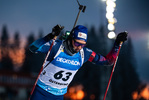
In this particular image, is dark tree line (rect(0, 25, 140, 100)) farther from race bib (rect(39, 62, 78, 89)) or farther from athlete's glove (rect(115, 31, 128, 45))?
race bib (rect(39, 62, 78, 89))

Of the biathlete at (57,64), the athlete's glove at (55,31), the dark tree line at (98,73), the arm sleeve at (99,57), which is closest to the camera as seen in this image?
the athlete's glove at (55,31)

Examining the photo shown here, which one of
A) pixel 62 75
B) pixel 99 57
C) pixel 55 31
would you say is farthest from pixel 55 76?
pixel 99 57

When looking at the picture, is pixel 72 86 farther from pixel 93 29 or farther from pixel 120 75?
pixel 93 29

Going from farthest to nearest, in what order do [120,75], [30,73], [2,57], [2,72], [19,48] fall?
[19,48], [2,57], [30,73], [2,72], [120,75]

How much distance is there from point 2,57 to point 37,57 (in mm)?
10321

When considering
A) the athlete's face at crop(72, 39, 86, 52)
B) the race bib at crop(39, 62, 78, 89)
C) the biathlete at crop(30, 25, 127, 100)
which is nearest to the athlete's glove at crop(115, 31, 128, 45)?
the biathlete at crop(30, 25, 127, 100)

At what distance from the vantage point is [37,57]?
45906 millimetres

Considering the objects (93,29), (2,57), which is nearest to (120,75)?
(93,29)

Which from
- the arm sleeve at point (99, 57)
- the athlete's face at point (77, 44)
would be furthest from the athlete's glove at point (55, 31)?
the arm sleeve at point (99, 57)

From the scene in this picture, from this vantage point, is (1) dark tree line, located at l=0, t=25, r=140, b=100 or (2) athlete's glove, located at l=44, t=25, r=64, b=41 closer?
(2) athlete's glove, located at l=44, t=25, r=64, b=41

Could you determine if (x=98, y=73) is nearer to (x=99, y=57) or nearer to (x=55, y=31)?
(x=99, y=57)

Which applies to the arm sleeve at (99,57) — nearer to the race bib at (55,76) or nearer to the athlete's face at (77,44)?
the athlete's face at (77,44)

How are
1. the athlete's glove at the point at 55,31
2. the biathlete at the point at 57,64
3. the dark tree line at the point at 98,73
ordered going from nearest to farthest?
the athlete's glove at the point at 55,31 < the biathlete at the point at 57,64 < the dark tree line at the point at 98,73

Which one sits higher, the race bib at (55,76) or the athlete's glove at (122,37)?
the athlete's glove at (122,37)
